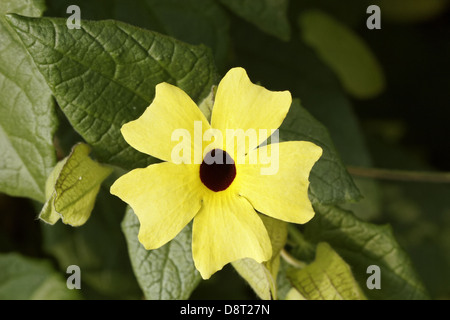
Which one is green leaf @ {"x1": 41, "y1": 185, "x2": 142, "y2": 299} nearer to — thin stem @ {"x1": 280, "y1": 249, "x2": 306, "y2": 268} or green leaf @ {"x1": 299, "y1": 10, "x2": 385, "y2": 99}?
thin stem @ {"x1": 280, "y1": 249, "x2": 306, "y2": 268}

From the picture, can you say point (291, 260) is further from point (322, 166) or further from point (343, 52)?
point (343, 52)

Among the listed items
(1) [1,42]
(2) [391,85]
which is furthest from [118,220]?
(2) [391,85]

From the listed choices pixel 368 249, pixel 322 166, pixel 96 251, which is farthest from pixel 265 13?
pixel 96 251

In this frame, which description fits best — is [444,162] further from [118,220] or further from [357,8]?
[118,220]

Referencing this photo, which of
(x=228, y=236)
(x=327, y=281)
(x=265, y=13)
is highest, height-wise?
(x=265, y=13)

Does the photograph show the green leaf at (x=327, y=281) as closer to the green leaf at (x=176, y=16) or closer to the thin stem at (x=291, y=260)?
the thin stem at (x=291, y=260)

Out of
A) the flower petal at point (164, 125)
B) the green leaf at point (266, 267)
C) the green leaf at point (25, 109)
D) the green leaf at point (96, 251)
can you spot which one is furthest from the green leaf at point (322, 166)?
the green leaf at point (96, 251)

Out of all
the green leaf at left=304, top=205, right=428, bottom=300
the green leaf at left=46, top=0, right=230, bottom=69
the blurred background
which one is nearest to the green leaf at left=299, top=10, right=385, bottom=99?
the blurred background
